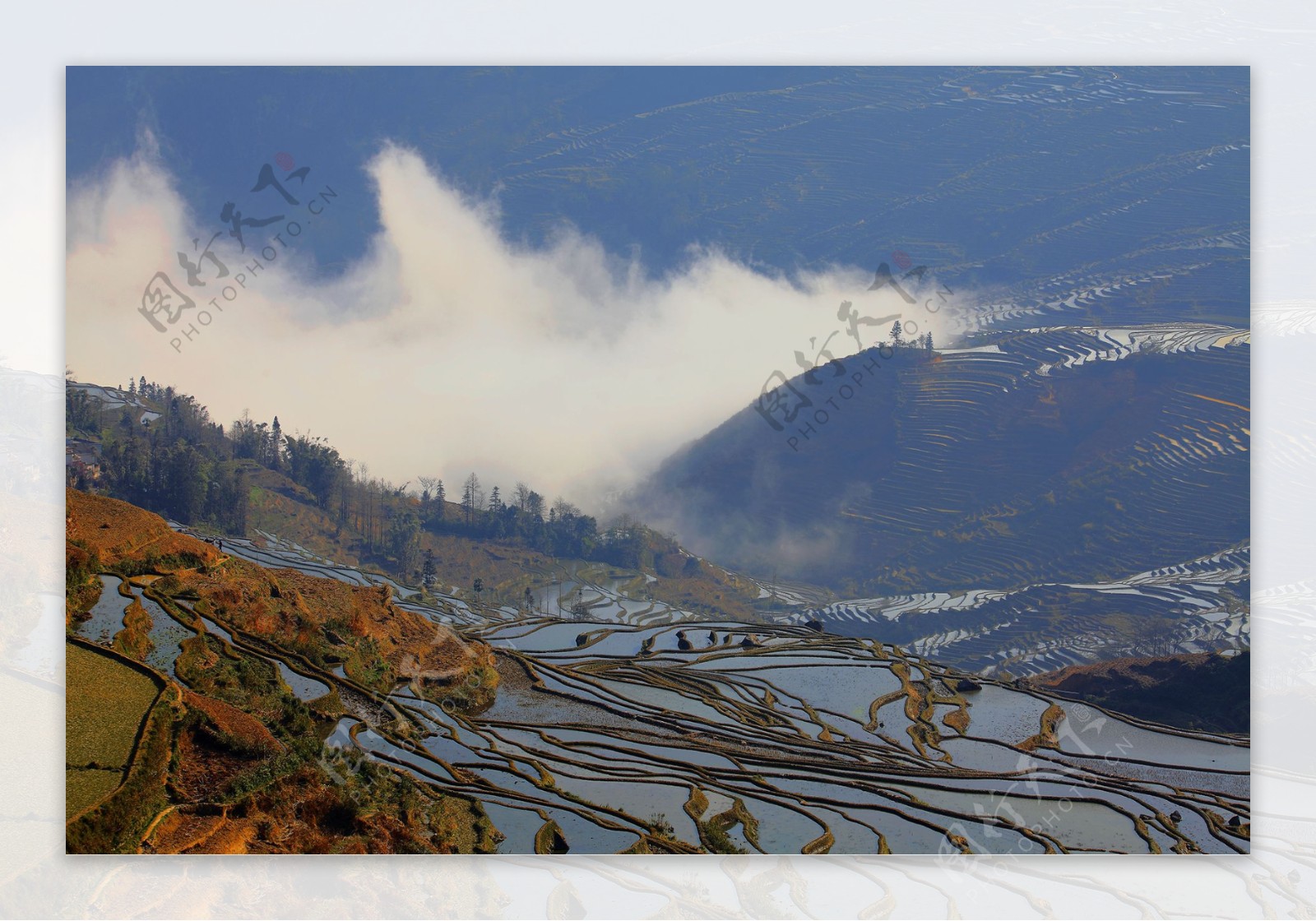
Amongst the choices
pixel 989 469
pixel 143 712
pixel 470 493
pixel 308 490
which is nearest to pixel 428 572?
pixel 470 493

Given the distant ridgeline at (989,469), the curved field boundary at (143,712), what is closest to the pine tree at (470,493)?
the distant ridgeline at (989,469)

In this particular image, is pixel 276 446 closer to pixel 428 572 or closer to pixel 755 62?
pixel 428 572

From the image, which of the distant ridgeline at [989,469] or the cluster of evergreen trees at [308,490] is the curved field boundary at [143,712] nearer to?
the cluster of evergreen trees at [308,490]

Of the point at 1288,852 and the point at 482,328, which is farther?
the point at 482,328

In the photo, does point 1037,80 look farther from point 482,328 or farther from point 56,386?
point 56,386

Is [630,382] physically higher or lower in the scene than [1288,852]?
higher

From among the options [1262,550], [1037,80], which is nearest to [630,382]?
[1037,80]
